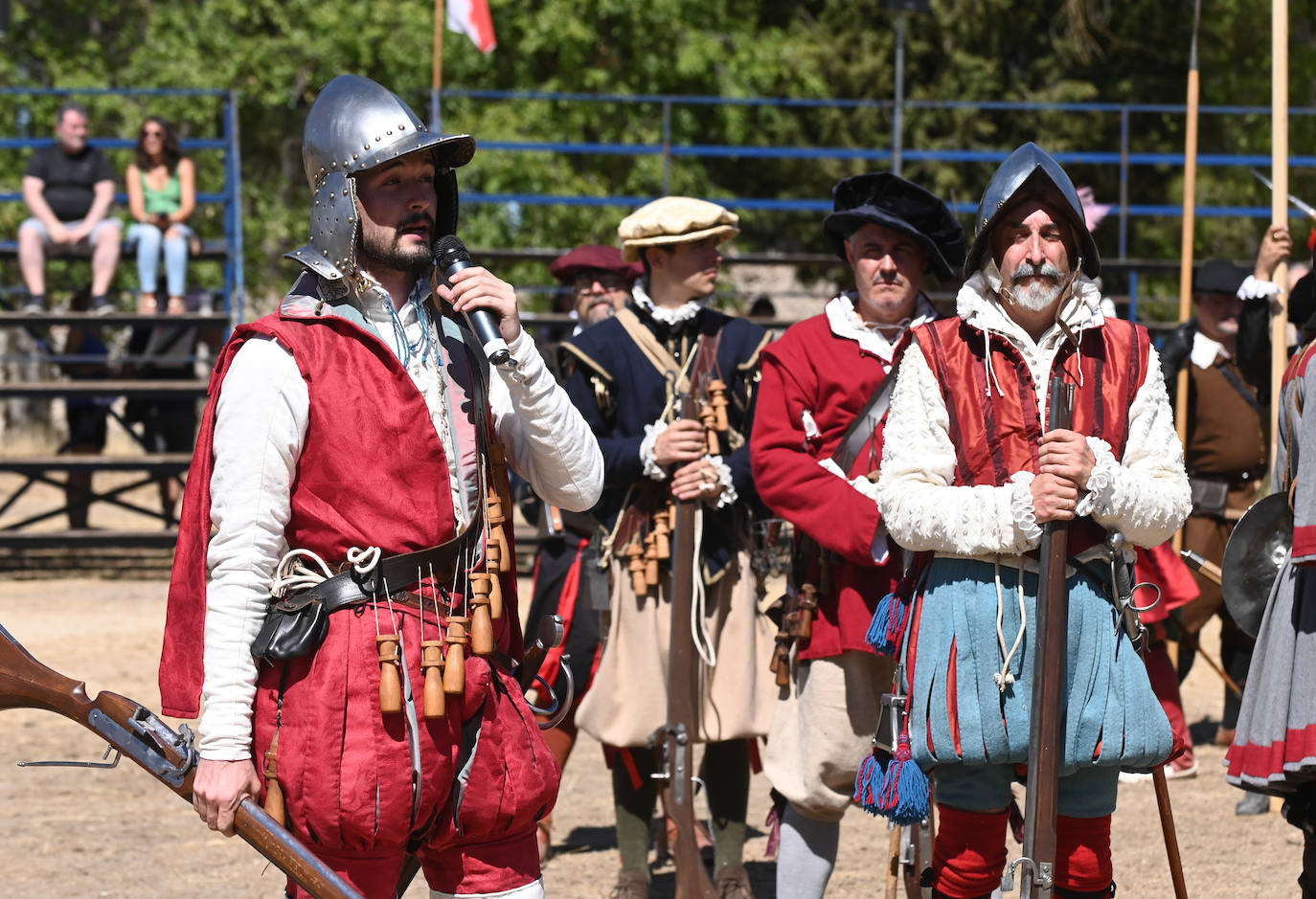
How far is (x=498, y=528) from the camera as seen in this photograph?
331cm

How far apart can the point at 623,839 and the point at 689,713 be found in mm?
622

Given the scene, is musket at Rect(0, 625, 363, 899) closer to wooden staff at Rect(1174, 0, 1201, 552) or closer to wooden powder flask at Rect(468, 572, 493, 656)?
wooden powder flask at Rect(468, 572, 493, 656)

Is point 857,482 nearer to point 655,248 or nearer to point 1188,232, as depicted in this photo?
point 655,248

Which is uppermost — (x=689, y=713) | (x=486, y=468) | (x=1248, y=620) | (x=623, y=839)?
(x=486, y=468)

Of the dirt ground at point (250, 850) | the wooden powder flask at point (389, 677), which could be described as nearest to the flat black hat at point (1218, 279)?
the dirt ground at point (250, 850)

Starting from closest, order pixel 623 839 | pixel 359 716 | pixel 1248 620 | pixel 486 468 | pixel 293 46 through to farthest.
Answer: pixel 359 716 → pixel 486 468 → pixel 1248 620 → pixel 623 839 → pixel 293 46

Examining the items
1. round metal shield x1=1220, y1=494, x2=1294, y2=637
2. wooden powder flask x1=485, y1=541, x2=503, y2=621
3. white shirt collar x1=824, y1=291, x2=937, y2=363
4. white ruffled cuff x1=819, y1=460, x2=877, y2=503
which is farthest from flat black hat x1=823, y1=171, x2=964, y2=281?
wooden powder flask x1=485, y1=541, x2=503, y2=621

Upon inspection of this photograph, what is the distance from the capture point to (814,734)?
453 cm

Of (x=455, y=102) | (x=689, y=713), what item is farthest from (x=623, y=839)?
(x=455, y=102)

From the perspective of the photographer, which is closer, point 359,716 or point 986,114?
point 359,716

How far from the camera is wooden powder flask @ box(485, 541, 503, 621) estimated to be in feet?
10.6

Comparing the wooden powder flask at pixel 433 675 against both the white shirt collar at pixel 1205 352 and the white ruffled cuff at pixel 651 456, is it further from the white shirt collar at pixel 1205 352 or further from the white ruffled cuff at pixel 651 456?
the white shirt collar at pixel 1205 352

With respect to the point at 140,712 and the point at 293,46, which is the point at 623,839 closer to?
the point at 140,712

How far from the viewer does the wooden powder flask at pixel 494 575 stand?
10.6ft
